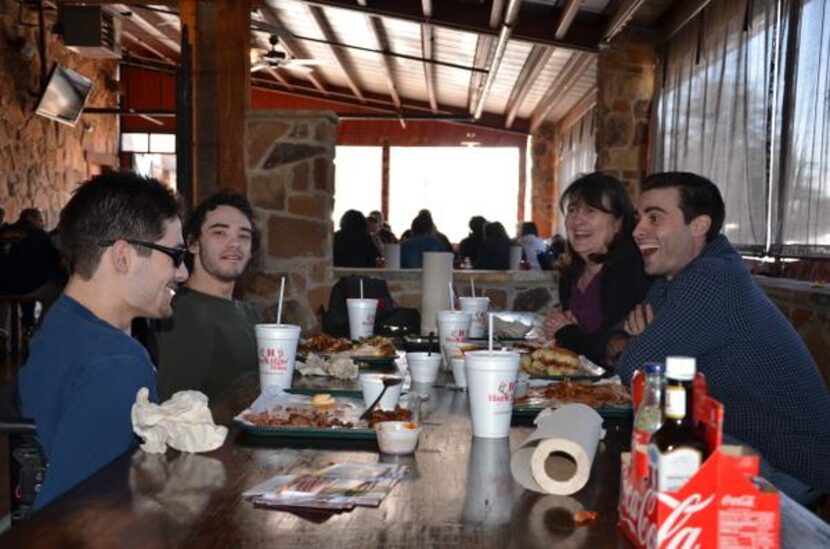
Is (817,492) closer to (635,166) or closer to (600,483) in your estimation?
(600,483)

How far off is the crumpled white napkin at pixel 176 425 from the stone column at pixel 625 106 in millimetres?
Answer: 6788

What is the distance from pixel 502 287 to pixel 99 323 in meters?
4.30

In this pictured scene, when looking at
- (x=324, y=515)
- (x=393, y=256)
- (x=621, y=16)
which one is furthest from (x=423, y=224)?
(x=324, y=515)

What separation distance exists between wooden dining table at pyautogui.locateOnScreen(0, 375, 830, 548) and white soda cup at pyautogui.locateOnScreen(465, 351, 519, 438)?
0.06 metres

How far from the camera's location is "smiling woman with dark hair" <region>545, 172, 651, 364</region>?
330 centimetres

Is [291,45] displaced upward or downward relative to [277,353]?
upward

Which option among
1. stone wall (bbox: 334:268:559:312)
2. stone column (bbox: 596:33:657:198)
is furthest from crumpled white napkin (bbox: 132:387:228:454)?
stone column (bbox: 596:33:657:198)

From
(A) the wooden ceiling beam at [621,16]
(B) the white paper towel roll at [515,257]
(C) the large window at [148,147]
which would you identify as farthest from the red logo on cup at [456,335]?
(C) the large window at [148,147]

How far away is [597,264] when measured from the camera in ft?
11.7

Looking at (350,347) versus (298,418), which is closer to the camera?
(298,418)

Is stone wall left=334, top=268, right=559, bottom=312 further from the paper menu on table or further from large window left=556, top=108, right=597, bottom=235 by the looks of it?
large window left=556, top=108, right=597, bottom=235

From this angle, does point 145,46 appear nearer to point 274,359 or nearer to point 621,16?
point 621,16

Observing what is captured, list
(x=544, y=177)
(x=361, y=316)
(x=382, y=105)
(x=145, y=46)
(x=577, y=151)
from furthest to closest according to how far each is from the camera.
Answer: (x=382, y=105) < (x=544, y=177) < (x=145, y=46) < (x=577, y=151) < (x=361, y=316)

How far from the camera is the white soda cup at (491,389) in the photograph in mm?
1656
